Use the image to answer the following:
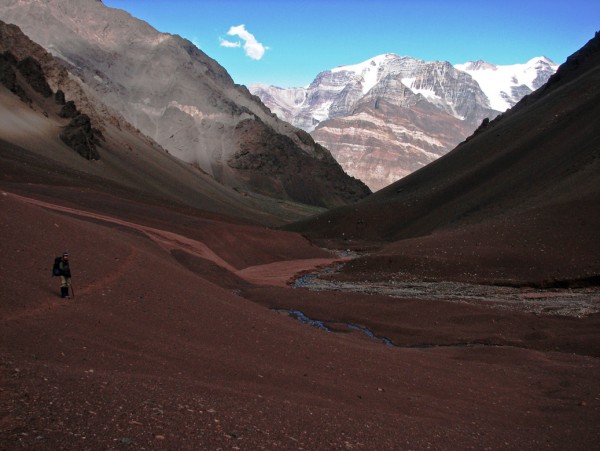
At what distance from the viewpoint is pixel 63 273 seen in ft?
60.2

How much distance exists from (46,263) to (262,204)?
5870 inches

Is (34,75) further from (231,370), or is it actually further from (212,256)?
(231,370)

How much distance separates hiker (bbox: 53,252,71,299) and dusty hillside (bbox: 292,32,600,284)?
36.3 metres

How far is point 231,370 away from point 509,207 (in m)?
57.6

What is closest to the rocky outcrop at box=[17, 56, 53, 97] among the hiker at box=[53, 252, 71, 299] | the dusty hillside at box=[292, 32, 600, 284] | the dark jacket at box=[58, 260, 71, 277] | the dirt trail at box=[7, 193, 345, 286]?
the dusty hillside at box=[292, 32, 600, 284]

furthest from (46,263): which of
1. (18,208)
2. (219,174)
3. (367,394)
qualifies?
(219,174)

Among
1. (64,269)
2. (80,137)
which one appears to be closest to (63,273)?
(64,269)

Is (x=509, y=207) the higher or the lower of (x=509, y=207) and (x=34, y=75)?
the lower

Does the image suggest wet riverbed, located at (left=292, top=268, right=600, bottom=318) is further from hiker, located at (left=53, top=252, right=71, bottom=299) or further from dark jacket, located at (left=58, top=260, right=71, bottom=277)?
dark jacket, located at (left=58, top=260, right=71, bottom=277)

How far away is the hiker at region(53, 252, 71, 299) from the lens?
18.4 metres

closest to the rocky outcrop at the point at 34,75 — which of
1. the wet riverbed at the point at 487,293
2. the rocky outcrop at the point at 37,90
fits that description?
the rocky outcrop at the point at 37,90

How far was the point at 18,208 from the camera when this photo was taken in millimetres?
23719

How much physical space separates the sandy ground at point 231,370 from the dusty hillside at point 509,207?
1818 cm

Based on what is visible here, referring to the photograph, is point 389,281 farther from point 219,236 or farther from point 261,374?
point 261,374
